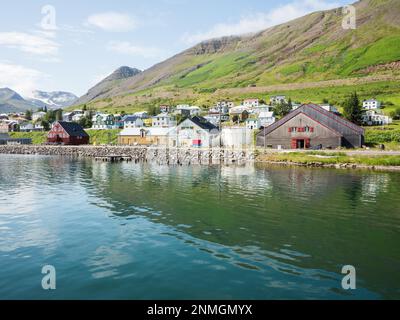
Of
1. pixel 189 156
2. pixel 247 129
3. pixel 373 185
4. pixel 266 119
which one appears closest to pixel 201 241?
pixel 373 185

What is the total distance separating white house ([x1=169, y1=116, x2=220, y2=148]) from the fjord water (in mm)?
66238

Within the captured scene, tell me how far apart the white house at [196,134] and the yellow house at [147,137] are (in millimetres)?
9314

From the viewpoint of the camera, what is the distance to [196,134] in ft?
362

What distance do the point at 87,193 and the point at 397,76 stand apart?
665 ft

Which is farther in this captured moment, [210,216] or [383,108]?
[383,108]

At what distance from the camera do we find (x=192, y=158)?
81812 millimetres

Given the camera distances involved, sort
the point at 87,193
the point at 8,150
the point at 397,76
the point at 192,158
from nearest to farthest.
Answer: the point at 87,193, the point at 192,158, the point at 8,150, the point at 397,76

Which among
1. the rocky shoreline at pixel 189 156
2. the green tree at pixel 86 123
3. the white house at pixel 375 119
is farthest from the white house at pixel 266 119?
the green tree at pixel 86 123

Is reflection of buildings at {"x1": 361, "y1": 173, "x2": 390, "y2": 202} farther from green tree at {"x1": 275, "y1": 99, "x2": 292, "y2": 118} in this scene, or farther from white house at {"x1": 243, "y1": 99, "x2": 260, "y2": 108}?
white house at {"x1": 243, "y1": 99, "x2": 260, "y2": 108}

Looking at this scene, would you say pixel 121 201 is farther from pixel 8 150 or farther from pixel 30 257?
pixel 8 150

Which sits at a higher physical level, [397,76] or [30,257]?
[397,76]

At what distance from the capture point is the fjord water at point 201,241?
16.4 meters

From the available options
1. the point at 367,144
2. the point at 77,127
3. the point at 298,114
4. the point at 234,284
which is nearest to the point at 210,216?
the point at 234,284
